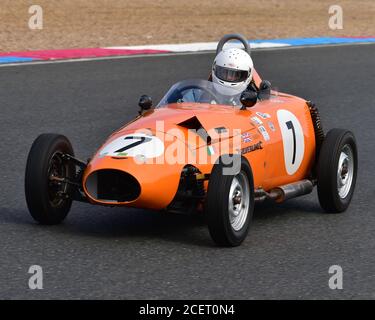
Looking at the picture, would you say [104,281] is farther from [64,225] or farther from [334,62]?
[334,62]

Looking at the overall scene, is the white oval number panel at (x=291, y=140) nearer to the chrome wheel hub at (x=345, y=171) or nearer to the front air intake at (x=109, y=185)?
the chrome wheel hub at (x=345, y=171)

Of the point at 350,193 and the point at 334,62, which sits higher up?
the point at 334,62

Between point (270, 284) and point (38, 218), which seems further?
point (38, 218)

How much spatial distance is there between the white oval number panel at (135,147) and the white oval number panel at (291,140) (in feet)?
4.53

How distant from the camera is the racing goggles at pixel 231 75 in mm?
8594

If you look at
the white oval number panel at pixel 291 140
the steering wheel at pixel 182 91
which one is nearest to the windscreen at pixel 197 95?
the steering wheel at pixel 182 91

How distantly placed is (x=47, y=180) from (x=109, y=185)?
1.62 feet

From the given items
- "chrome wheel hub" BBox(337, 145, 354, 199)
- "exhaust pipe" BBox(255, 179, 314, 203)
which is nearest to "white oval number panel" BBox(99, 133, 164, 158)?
"exhaust pipe" BBox(255, 179, 314, 203)

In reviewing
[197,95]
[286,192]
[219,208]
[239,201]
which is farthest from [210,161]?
[197,95]

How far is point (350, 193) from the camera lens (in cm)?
861

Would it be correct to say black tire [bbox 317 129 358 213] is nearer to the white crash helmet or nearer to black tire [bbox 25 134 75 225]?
the white crash helmet

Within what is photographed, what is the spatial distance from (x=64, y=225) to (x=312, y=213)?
6.83 ft
